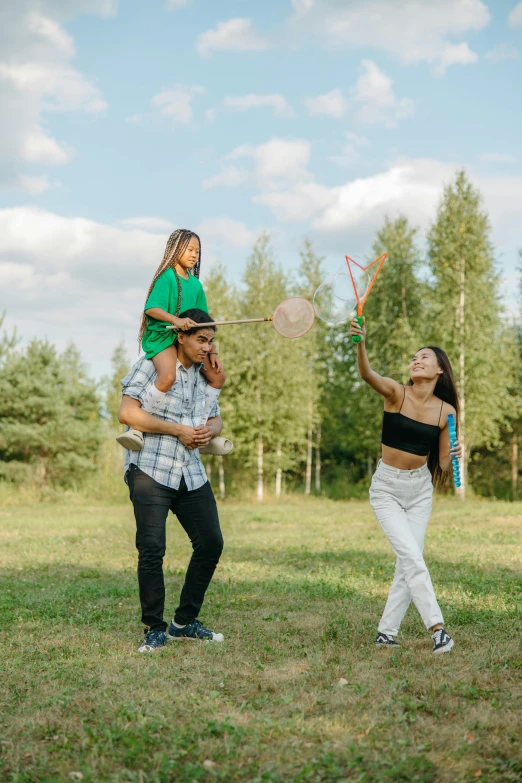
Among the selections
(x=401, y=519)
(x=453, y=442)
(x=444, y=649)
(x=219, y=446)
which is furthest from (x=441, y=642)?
(x=219, y=446)

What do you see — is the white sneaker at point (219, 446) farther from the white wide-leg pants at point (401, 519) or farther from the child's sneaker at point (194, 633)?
the child's sneaker at point (194, 633)

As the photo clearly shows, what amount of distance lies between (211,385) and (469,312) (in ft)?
74.9

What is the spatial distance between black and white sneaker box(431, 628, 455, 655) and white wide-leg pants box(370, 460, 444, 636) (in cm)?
20

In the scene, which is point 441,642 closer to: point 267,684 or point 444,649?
point 444,649

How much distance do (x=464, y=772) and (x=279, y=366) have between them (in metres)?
25.0

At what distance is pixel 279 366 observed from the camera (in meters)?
28.5

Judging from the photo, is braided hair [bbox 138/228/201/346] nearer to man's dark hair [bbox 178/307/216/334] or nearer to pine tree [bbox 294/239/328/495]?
man's dark hair [bbox 178/307/216/334]

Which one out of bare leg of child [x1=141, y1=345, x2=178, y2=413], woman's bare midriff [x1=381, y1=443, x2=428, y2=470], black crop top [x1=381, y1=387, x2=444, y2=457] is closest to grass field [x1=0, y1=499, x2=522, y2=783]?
woman's bare midriff [x1=381, y1=443, x2=428, y2=470]

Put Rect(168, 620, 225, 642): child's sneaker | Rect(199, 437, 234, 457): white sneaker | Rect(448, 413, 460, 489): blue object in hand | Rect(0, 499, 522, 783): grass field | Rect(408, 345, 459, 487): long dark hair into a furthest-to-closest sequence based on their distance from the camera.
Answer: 1. Rect(199, 437, 234, 457): white sneaker
2. Rect(168, 620, 225, 642): child's sneaker
3. Rect(408, 345, 459, 487): long dark hair
4. Rect(448, 413, 460, 489): blue object in hand
5. Rect(0, 499, 522, 783): grass field

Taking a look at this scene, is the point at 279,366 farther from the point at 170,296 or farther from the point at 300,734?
the point at 300,734

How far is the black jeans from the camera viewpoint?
6125 mm

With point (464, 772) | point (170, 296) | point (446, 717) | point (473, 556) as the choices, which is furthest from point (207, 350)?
point (473, 556)

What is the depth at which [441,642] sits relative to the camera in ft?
19.0

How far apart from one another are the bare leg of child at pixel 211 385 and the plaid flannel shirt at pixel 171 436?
3.6 inches
